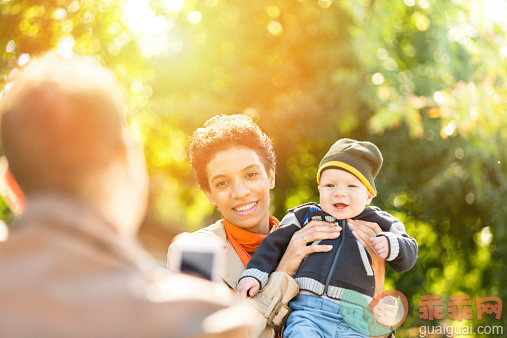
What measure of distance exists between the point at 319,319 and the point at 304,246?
38 centimetres

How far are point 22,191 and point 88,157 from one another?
146 millimetres

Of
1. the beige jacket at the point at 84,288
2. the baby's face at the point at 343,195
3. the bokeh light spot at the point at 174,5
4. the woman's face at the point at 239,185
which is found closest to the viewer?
the beige jacket at the point at 84,288

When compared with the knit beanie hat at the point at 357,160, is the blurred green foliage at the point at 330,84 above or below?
above

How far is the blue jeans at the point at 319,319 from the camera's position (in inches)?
105

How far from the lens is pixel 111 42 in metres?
9.49

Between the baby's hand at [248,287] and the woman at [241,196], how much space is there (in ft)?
0.41

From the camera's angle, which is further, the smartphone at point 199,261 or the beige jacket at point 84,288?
the smartphone at point 199,261

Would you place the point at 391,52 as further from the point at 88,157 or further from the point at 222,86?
the point at 88,157

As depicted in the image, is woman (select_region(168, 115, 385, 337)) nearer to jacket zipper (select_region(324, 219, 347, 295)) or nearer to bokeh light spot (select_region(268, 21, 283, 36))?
jacket zipper (select_region(324, 219, 347, 295))

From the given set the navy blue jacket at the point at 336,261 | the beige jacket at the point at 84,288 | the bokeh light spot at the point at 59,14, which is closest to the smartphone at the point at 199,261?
the beige jacket at the point at 84,288

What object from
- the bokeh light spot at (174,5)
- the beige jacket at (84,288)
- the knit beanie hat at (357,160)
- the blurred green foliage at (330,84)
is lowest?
the beige jacket at (84,288)

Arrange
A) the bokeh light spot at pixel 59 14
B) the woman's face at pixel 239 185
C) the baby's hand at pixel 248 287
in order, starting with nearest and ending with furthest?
1. the baby's hand at pixel 248 287
2. the woman's face at pixel 239 185
3. the bokeh light spot at pixel 59 14

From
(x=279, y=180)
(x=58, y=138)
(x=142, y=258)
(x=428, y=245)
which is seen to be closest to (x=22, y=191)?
(x=58, y=138)

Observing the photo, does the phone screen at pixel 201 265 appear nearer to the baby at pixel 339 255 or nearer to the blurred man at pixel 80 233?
the blurred man at pixel 80 233
